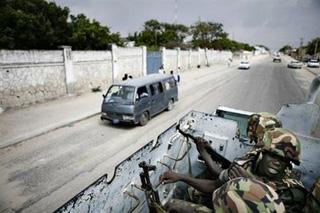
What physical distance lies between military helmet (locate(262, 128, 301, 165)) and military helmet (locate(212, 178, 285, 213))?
0.78 meters

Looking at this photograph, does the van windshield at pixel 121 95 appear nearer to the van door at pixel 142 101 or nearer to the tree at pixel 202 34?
the van door at pixel 142 101

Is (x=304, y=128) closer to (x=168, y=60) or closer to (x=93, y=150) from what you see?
(x=93, y=150)

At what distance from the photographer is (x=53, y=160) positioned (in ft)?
22.6

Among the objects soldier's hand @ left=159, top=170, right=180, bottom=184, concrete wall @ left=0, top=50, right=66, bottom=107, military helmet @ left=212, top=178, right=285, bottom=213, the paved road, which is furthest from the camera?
concrete wall @ left=0, top=50, right=66, bottom=107

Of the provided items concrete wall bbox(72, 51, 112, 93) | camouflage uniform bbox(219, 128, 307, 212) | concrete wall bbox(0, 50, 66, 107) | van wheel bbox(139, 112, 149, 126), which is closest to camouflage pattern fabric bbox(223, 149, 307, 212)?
camouflage uniform bbox(219, 128, 307, 212)

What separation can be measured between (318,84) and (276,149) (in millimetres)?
4167

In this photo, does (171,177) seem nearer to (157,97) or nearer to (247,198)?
(247,198)

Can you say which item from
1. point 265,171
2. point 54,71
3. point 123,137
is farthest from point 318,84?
point 54,71

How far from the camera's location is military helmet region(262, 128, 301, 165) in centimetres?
239

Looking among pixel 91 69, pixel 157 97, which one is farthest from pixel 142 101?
pixel 91 69

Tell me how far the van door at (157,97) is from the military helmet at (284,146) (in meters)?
8.09

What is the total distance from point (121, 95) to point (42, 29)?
12.3 m

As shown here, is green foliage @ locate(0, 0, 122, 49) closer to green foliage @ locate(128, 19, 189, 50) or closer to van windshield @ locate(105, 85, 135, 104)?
van windshield @ locate(105, 85, 135, 104)

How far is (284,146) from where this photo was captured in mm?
2414
